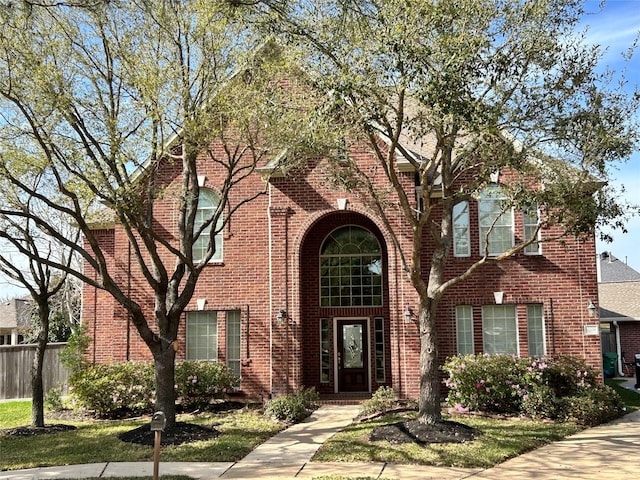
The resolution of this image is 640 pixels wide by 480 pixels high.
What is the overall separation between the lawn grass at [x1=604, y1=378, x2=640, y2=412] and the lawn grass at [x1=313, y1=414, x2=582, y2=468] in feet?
13.3

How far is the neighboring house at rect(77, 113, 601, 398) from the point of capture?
17.1m

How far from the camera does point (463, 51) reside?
967cm

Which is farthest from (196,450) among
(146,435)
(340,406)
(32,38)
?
(32,38)

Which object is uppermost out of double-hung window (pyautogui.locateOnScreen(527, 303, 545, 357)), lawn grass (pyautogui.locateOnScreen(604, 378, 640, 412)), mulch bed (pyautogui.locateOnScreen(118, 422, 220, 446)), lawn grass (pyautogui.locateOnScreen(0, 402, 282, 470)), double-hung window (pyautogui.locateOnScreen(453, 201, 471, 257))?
double-hung window (pyautogui.locateOnScreen(453, 201, 471, 257))

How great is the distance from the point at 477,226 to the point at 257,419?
25.6 feet

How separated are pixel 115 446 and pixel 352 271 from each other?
8.58m

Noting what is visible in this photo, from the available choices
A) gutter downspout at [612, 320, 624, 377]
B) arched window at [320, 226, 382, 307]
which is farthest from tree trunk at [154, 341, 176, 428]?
gutter downspout at [612, 320, 624, 377]

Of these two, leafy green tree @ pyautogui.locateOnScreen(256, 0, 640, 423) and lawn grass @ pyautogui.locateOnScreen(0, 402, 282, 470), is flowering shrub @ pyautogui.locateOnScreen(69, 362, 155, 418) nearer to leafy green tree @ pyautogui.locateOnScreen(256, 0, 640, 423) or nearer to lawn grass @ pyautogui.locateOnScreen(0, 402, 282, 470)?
lawn grass @ pyautogui.locateOnScreen(0, 402, 282, 470)

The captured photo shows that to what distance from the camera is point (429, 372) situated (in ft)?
41.0

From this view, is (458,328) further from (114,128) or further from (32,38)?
(32,38)

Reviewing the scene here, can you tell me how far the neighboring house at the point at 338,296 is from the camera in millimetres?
17094

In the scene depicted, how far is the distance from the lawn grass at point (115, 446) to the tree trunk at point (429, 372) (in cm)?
325

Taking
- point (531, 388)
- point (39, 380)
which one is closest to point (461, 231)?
point (531, 388)

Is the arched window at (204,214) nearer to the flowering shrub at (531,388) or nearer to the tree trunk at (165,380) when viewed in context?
the tree trunk at (165,380)
